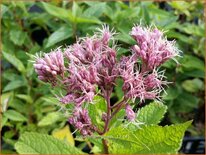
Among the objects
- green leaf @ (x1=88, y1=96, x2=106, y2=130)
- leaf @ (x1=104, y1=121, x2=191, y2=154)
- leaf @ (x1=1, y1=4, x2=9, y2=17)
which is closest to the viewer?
leaf @ (x1=104, y1=121, x2=191, y2=154)

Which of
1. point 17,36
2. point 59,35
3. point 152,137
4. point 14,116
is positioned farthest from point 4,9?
point 152,137

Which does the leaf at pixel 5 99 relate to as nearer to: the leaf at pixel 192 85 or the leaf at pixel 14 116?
the leaf at pixel 14 116

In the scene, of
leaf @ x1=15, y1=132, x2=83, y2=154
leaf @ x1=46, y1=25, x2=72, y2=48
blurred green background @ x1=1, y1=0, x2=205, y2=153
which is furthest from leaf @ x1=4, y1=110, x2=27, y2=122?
leaf @ x1=15, y1=132, x2=83, y2=154

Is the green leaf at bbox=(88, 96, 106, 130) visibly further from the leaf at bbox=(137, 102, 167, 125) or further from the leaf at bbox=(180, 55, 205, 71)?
the leaf at bbox=(180, 55, 205, 71)

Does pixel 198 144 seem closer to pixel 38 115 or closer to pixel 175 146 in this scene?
pixel 38 115

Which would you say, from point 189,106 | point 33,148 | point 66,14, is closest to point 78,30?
point 66,14
